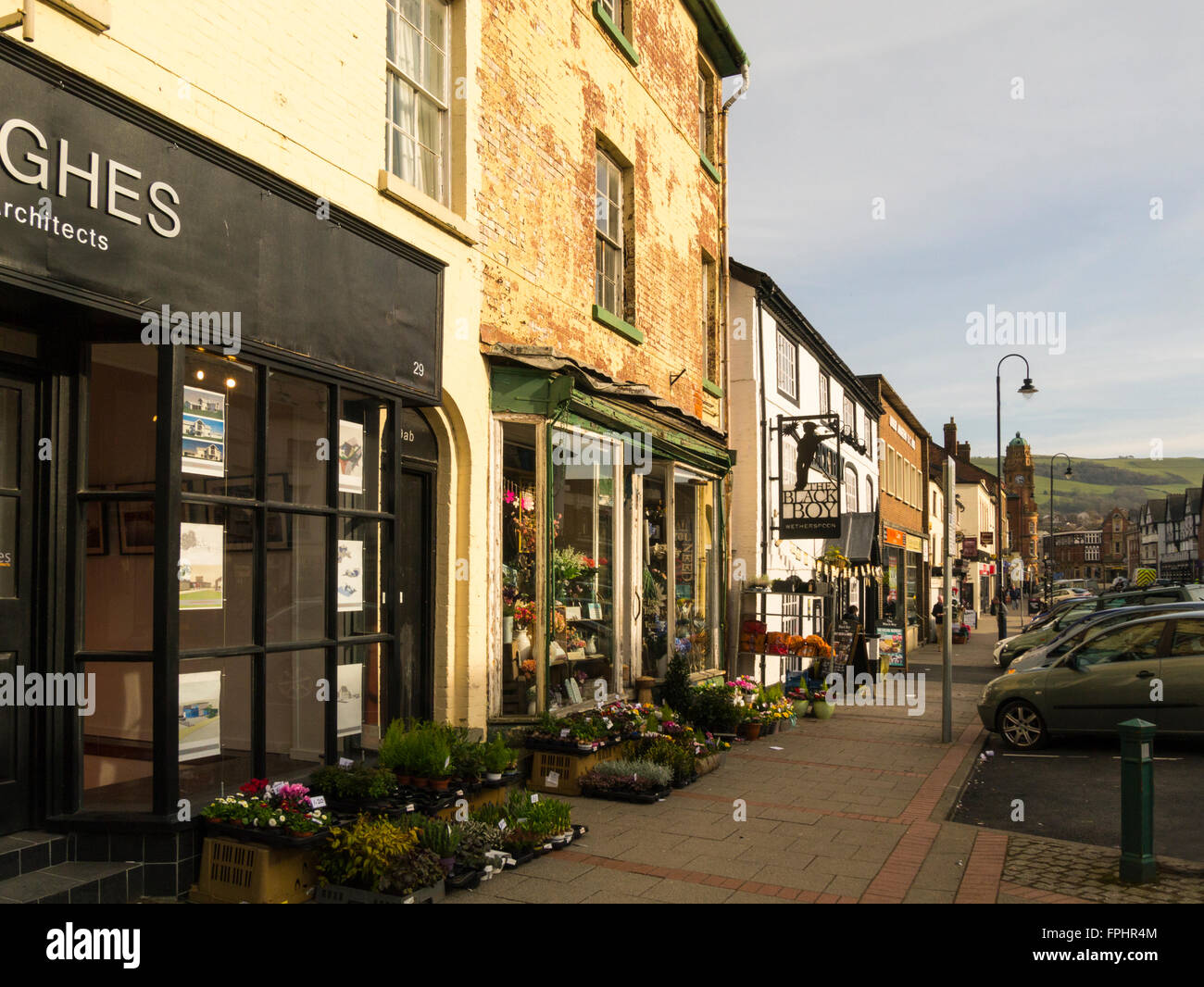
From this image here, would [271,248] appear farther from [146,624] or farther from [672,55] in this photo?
[672,55]

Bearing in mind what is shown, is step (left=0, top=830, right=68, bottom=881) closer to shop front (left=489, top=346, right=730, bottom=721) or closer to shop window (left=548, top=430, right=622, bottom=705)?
shop front (left=489, top=346, right=730, bottom=721)

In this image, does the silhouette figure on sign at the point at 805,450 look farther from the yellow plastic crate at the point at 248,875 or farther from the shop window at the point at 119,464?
the yellow plastic crate at the point at 248,875

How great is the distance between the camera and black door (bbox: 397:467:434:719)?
8.45 m

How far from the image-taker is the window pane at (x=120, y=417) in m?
5.75

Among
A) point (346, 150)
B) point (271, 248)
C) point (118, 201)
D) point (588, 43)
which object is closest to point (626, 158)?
point (588, 43)

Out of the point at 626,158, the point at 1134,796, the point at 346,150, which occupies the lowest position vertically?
the point at 1134,796

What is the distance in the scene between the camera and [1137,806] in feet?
20.4

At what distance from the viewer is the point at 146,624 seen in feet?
19.0

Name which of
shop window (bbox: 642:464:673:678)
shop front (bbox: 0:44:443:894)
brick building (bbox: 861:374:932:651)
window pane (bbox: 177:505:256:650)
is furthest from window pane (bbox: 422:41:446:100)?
brick building (bbox: 861:374:932:651)

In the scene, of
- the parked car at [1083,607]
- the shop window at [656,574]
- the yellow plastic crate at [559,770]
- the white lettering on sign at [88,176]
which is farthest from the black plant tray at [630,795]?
the parked car at [1083,607]

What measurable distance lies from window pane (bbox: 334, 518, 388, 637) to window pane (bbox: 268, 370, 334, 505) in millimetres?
361

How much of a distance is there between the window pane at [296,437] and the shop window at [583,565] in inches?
114
